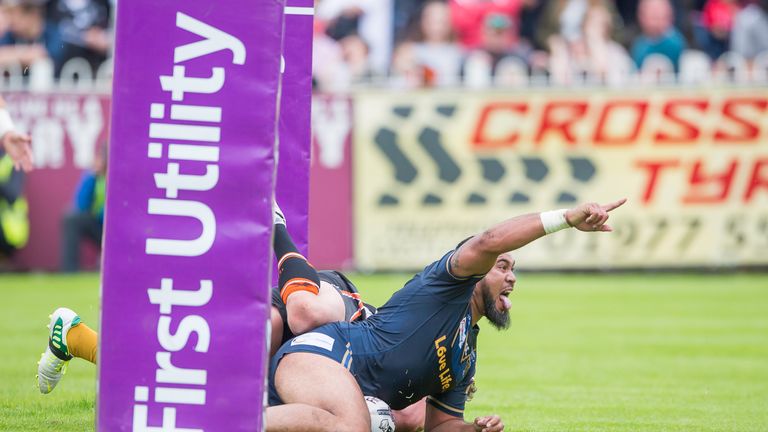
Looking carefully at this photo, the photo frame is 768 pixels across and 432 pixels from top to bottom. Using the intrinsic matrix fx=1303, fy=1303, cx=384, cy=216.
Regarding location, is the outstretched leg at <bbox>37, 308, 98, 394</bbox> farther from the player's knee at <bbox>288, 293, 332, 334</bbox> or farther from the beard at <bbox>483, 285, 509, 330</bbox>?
the beard at <bbox>483, 285, 509, 330</bbox>

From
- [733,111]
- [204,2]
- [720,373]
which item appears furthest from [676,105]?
[204,2]

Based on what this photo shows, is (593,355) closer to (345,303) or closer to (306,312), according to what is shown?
(345,303)

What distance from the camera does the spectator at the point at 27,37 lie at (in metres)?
19.5

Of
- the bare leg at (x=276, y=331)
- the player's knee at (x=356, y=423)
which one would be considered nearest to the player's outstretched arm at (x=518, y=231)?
the player's knee at (x=356, y=423)

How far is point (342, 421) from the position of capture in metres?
6.68

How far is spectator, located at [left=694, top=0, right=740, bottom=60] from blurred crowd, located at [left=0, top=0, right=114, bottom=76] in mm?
9465

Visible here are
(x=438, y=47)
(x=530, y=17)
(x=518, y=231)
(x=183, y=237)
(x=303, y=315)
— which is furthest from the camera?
(x=530, y=17)

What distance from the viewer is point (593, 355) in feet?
38.7

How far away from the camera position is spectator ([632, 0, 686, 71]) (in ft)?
62.6

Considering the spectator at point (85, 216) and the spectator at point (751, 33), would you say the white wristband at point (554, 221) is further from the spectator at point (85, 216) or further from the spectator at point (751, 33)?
the spectator at point (751, 33)

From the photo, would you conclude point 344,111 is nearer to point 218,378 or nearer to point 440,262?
point 440,262

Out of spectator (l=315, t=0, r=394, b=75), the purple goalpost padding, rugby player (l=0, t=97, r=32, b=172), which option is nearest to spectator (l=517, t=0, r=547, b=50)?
spectator (l=315, t=0, r=394, b=75)

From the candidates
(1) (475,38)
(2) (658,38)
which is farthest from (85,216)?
(2) (658,38)

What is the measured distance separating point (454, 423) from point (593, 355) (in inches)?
183
